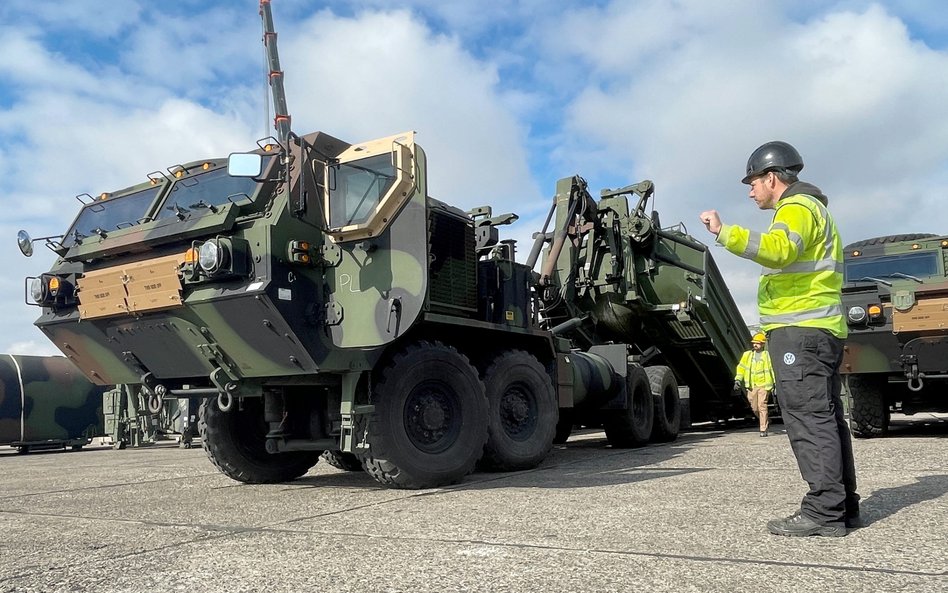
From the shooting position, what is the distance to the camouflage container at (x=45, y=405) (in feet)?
50.5

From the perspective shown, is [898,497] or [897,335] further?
[897,335]

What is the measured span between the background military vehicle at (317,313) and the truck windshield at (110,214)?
2 cm

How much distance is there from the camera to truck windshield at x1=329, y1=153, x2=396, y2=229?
227 inches

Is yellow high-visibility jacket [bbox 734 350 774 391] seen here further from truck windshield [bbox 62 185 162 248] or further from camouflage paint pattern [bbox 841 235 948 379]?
truck windshield [bbox 62 185 162 248]

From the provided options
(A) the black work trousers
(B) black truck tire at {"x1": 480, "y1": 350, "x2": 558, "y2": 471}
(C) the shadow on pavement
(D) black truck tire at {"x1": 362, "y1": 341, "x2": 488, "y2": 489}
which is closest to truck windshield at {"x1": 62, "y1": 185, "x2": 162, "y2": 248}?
(D) black truck tire at {"x1": 362, "y1": 341, "x2": 488, "y2": 489}

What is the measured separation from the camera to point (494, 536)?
3.77m

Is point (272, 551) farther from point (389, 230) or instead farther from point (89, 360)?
point (89, 360)

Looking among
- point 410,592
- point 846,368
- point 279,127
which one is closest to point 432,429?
point 410,592

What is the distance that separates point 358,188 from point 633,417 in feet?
16.0

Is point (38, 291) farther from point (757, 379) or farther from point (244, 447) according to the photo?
point (757, 379)

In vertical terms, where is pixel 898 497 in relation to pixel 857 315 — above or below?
below

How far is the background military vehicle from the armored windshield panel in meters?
0.02

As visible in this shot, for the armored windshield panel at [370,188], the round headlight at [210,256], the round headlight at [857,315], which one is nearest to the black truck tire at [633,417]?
the round headlight at [857,315]

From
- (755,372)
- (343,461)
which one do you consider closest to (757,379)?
(755,372)
